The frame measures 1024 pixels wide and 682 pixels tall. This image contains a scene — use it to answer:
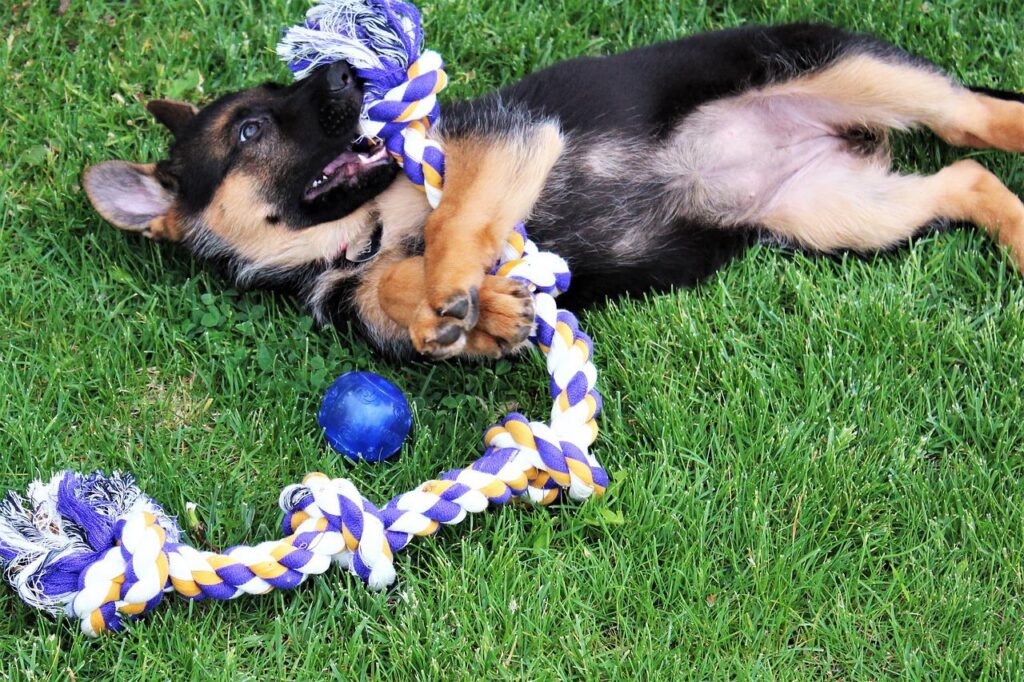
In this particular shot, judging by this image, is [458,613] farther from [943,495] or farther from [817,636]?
[943,495]

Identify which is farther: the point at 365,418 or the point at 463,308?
the point at 365,418

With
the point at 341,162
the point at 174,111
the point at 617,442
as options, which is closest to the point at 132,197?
the point at 174,111

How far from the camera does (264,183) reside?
140 inches

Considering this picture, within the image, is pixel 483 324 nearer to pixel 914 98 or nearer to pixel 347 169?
pixel 347 169

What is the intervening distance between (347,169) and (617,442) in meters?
1.28

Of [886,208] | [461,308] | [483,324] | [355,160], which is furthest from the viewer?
[886,208]

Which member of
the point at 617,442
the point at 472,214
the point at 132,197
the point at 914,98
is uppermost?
the point at 914,98

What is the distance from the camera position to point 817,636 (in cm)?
272

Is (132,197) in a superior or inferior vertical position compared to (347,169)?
inferior

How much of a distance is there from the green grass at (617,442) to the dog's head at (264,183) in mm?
187

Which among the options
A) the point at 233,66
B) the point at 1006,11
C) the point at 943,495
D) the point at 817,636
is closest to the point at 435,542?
the point at 817,636

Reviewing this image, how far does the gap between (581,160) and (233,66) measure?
5.41 ft

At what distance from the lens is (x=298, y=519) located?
2.82 metres

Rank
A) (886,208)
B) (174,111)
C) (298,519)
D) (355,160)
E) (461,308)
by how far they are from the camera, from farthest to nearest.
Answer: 1. (174,111)
2. (886,208)
3. (355,160)
4. (461,308)
5. (298,519)
